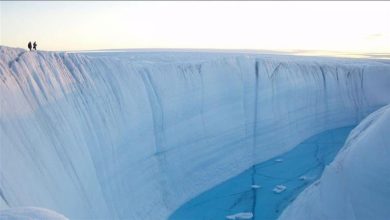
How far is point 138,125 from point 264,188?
116 inches

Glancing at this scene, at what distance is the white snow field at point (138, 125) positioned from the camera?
5.83 meters

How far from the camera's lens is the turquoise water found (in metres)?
7.95

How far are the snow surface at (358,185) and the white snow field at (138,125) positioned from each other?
0.41ft

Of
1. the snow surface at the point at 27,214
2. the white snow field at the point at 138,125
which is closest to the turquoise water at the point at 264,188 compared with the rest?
the white snow field at the point at 138,125

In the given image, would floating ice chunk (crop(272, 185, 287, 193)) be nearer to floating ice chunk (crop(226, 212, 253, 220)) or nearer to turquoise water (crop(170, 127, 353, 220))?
turquoise water (crop(170, 127, 353, 220))

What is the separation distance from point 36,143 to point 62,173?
551mm

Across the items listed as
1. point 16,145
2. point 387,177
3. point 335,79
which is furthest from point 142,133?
point 335,79


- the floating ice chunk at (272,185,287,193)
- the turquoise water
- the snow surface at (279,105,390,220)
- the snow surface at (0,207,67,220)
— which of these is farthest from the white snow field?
the floating ice chunk at (272,185,287,193)

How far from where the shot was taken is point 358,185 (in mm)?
5930

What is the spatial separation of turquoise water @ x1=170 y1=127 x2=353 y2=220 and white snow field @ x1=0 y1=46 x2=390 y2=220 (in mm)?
276

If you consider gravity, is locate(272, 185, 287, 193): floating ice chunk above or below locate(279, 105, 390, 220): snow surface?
below

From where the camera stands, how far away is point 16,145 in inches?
220

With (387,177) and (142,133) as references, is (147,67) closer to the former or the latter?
(142,133)

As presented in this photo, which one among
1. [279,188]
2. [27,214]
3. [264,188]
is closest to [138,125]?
[264,188]
